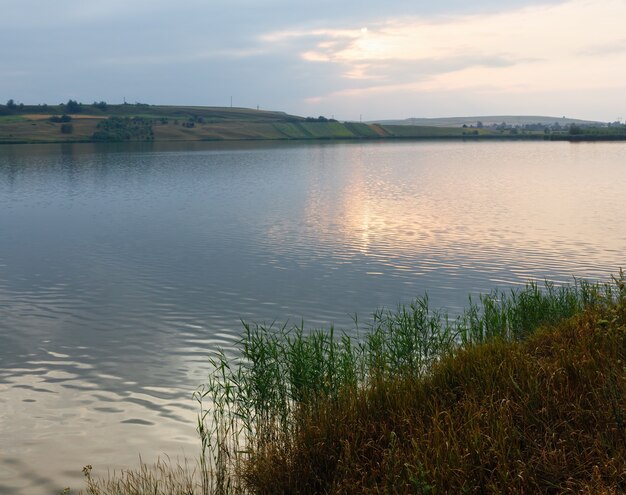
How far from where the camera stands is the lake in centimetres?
1680

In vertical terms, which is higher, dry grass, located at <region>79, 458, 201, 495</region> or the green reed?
the green reed

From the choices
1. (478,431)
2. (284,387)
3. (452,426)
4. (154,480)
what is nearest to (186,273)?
(284,387)

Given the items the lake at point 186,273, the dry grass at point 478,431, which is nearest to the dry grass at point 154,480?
the lake at point 186,273

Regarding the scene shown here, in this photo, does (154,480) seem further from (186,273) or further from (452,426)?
(186,273)

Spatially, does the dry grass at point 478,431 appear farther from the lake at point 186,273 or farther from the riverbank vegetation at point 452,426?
the lake at point 186,273

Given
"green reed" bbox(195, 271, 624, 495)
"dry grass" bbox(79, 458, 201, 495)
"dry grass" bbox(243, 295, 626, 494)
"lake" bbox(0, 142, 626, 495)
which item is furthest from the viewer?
"lake" bbox(0, 142, 626, 495)

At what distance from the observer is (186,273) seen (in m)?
34.8

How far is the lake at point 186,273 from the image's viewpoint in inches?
661

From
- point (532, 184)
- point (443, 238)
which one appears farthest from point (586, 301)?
point (532, 184)

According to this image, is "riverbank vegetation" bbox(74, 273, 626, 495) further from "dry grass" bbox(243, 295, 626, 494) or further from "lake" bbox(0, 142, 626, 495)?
"lake" bbox(0, 142, 626, 495)

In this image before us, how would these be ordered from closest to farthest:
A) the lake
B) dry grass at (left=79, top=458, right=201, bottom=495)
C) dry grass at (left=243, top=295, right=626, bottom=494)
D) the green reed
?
dry grass at (left=243, top=295, right=626, bottom=494) < dry grass at (left=79, top=458, right=201, bottom=495) < the green reed < the lake

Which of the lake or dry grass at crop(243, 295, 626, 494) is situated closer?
dry grass at crop(243, 295, 626, 494)

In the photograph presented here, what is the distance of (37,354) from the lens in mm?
22047

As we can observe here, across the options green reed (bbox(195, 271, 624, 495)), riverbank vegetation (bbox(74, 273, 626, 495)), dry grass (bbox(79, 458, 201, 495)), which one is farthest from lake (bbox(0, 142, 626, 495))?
riverbank vegetation (bbox(74, 273, 626, 495))
